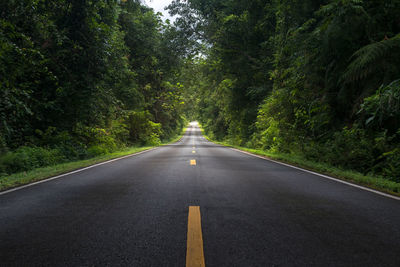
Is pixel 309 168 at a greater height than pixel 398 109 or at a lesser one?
lesser

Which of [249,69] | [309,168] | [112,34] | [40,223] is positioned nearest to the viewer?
[40,223]

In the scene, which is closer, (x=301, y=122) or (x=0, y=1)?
(x=0, y=1)

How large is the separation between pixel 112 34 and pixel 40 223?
12.0 meters

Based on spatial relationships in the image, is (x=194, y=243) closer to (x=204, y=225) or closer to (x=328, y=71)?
(x=204, y=225)

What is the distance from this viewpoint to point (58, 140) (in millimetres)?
11734

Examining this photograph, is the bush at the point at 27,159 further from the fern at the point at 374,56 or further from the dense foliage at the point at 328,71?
the fern at the point at 374,56

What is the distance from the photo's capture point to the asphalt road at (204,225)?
7.84 feet

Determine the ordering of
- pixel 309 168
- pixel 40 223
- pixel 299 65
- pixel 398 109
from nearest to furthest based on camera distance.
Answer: pixel 40 223, pixel 398 109, pixel 309 168, pixel 299 65

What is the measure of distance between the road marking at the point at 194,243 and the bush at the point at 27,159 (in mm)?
7534

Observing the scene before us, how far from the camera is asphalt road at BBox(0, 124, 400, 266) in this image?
2389 millimetres

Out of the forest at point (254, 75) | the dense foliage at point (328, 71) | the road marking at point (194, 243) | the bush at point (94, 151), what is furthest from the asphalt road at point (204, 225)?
the bush at point (94, 151)

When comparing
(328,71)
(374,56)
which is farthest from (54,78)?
(374,56)

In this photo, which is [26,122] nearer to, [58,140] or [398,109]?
[58,140]

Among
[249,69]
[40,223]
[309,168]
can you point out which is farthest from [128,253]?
[249,69]
